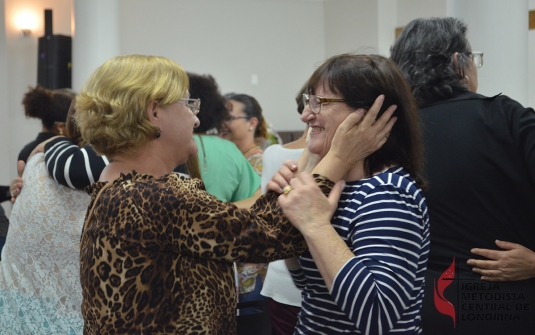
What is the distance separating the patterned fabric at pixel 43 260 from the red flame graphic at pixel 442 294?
4.05ft

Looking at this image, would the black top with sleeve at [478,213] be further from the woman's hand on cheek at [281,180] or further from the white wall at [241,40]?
the white wall at [241,40]

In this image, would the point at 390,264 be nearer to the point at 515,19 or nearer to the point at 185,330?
the point at 185,330

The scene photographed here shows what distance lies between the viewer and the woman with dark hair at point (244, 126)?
4242 mm

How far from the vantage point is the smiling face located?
A: 141 centimetres

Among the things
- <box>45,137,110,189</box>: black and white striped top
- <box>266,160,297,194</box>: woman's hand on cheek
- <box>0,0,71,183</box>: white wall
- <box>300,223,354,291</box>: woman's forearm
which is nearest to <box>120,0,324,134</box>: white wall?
<box>0,0,71,183</box>: white wall

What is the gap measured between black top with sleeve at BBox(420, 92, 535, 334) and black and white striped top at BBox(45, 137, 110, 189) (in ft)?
3.57

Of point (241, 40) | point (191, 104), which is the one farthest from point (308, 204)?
point (241, 40)

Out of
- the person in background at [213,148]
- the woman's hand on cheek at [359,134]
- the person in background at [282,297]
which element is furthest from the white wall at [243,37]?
the woman's hand on cheek at [359,134]

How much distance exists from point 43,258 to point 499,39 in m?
2.08

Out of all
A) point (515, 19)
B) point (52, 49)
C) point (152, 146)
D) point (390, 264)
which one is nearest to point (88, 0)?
point (52, 49)

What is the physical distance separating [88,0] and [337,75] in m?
5.25

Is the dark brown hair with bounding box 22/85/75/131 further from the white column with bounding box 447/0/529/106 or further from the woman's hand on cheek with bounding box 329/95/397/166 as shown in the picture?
the woman's hand on cheek with bounding box 329/95/397/166

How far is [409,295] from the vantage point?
4.11ft

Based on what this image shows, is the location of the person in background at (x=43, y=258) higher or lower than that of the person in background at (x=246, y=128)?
lower
